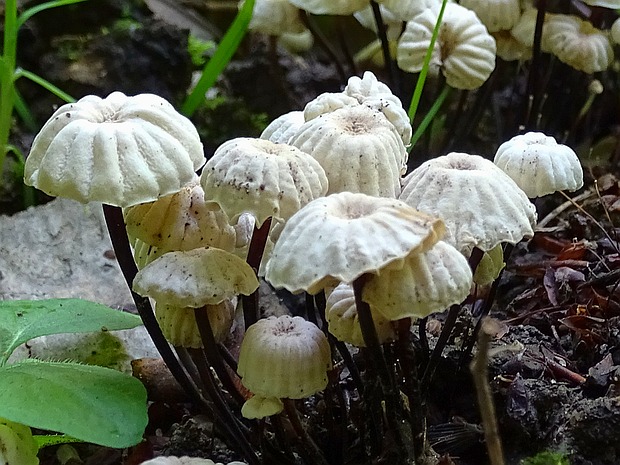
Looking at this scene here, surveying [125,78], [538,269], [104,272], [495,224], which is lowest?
[104,272]

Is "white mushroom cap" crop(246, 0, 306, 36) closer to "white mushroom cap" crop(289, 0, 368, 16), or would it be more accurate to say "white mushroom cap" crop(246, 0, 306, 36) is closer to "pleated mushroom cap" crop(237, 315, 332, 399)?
"white mushroom cap" crop(289, 0, 368, 16)

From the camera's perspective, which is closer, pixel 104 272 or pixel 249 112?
pixel 104 272

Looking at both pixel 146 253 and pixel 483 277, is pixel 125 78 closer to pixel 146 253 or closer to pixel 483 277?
pixel 146 253

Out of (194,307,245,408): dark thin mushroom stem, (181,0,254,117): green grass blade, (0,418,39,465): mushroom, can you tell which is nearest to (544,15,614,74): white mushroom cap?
(181,0,254,117): green grass blade

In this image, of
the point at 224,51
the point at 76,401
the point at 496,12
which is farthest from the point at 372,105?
the point at 496,12

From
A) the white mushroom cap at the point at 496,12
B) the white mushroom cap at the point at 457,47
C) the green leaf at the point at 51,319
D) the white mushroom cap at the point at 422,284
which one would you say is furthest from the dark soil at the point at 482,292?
the white mushroom cap at the point at 457,47

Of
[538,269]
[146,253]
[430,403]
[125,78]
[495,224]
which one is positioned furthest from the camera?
[125,78]

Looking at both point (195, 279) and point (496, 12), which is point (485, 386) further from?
point (496, 12)

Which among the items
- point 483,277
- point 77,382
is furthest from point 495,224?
point 77,382
